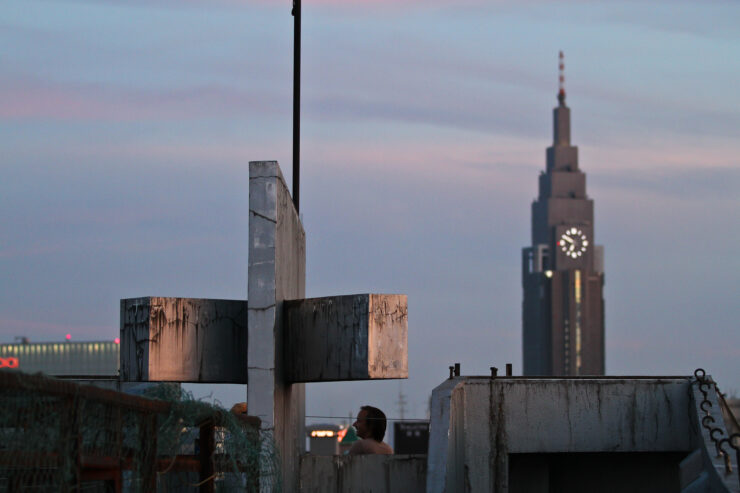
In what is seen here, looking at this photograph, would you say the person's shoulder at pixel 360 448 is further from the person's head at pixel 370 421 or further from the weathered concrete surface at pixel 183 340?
the weathered concrete surface at pixel 183 340

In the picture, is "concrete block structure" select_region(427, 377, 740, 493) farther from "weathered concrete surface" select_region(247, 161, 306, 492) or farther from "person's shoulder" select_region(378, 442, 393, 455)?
"weathered concrete surface" select_region(247, 161, 306, 492)

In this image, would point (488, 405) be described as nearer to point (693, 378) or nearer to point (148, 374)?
point (693, 378)

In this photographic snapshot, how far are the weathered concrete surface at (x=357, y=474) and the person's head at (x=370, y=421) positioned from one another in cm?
104

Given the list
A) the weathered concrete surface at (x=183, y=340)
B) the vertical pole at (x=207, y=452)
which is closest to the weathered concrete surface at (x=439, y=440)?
the weathered concrete surface at (x=183, y=340)

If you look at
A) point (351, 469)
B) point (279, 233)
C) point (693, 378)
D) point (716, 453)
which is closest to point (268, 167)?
point (279, 233)

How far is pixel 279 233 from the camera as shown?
1193 centimetres

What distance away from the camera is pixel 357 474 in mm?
15008

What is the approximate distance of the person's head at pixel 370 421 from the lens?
45.0 ft

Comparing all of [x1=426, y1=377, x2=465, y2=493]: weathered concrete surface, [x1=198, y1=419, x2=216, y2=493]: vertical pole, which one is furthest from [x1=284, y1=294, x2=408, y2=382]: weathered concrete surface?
[x1=198, y1=419, x2=216, y2=493]: vertical pole

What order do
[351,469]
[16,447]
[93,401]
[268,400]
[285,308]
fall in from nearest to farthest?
1. [16,447]
2. [93,401]
3. [268,400]
4. [285,308]
5. [351,469]

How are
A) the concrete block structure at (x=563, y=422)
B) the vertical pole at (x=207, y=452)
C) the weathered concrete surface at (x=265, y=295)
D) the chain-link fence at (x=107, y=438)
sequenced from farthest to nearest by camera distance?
the concrete block structure at (x=563, y=422) → the weathered concrete surface at (x=265, y=295) → the vertical pole at (x=207, y=452) → the chain-link fence at (x=107, y=438)

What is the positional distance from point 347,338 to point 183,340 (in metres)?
1.55

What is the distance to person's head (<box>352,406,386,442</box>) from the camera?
13.7 metres

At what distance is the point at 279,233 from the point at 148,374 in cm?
179
